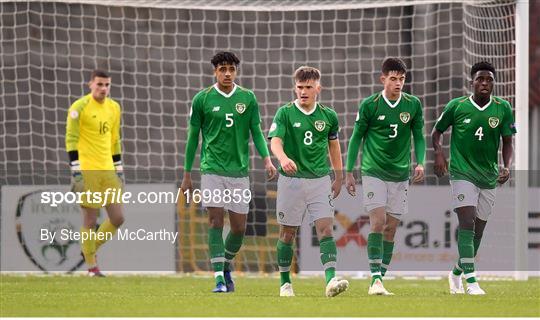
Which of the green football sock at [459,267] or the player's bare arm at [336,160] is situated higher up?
the player's bare arm at [336,160]

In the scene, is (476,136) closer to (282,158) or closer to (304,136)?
(304,136)

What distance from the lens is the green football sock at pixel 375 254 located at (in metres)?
11.8

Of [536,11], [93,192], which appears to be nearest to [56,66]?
[93,192]

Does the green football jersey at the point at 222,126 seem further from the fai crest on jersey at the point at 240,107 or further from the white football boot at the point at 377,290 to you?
the white football boot at the point at 377,290

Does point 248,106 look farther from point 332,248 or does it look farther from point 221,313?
point 221,313

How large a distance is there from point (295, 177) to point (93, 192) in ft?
13.2

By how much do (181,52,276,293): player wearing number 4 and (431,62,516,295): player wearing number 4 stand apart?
163 cm

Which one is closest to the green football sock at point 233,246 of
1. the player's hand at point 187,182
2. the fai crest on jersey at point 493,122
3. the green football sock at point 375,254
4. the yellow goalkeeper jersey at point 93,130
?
the player's hand at point 187,182

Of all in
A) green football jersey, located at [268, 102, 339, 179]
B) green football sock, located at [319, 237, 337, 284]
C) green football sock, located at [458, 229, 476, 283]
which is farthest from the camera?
green football sock, located at [458, 229, 476, 283]

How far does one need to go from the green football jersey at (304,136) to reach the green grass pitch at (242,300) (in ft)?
3.45

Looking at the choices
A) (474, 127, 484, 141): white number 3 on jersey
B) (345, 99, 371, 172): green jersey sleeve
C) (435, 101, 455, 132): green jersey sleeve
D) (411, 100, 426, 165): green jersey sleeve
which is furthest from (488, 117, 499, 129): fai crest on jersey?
(345, 99, 371, 172): green jersey sleeve

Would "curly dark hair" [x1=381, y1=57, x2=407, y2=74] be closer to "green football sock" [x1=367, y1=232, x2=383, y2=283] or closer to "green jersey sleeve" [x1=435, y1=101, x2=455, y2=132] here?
"green jersey sleeve" [x1=435, y1=101, x2=455, y2=132]

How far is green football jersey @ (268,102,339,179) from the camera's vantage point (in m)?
11.3

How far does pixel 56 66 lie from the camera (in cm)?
1986
